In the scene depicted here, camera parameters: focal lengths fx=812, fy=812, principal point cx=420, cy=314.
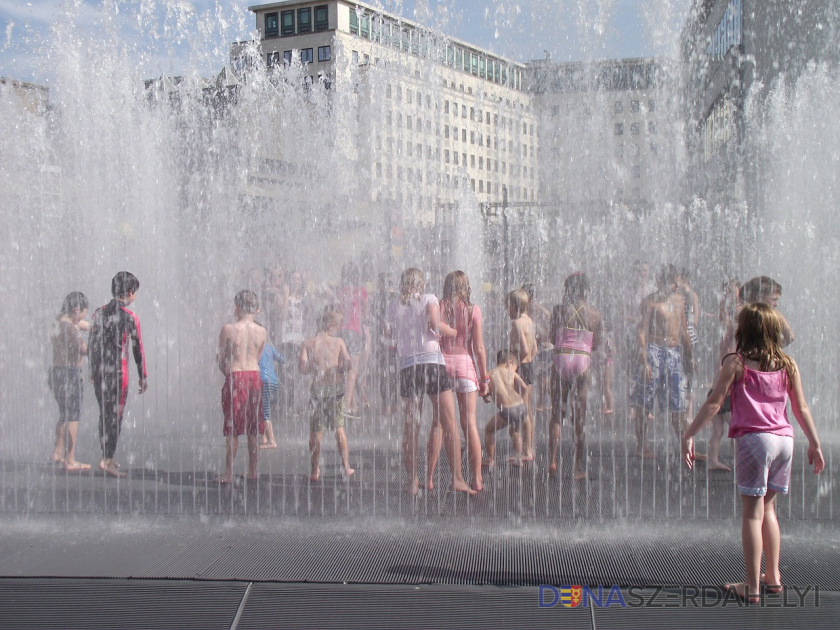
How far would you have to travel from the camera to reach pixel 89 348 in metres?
6.09

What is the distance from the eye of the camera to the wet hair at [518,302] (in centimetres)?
605

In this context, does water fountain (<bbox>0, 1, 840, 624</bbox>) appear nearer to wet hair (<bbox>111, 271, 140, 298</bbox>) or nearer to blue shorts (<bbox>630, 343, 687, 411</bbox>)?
blue shorts (<bbox>630, 343, 687, 411</bbox>)

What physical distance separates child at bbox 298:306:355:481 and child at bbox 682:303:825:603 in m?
2.91

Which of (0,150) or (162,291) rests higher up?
(0,150)

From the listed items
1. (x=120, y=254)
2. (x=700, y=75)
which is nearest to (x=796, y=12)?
(x=700, y=75)

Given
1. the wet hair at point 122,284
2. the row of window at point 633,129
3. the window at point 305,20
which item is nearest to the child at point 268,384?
the wet hair at point 122,284

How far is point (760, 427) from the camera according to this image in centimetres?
350

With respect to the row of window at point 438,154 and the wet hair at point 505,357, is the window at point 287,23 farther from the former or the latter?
the wet hair at point 505,357

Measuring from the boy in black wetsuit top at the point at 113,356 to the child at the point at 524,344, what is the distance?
2.76 m

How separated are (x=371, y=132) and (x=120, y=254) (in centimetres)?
508

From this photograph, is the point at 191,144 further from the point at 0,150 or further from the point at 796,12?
the point at 796,12

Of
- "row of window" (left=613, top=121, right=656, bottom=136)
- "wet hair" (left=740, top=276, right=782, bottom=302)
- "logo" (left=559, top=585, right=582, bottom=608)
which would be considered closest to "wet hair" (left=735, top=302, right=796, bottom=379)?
"logo" (left=559, top=585, right=582, bottom=608)

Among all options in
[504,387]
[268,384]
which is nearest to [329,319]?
[268,384]

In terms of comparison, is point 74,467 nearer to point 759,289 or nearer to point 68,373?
point 68,373
